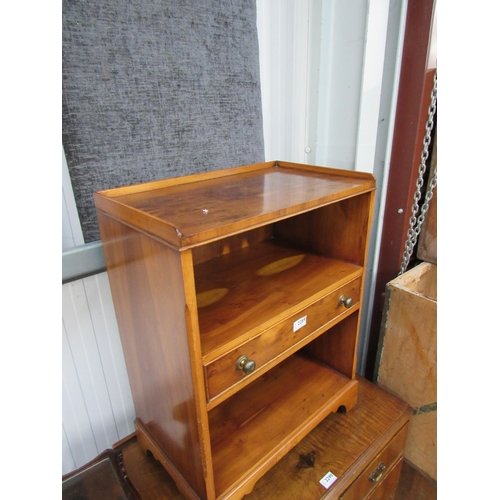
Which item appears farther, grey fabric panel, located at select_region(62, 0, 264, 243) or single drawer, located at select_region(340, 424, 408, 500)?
single drawer, located at select_region(340, 424, 408, 500)

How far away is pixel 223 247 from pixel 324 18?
81 centimetres

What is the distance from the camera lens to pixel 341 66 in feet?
3.87

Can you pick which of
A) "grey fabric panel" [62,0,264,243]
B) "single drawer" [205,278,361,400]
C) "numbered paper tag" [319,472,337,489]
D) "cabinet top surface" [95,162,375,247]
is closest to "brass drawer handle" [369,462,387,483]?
"numbered paper tag" [319,472,337,489]

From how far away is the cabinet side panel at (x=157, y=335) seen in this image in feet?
2.02

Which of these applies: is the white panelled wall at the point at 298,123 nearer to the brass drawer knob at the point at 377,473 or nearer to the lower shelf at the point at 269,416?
the lower shelf at the point at 269,416

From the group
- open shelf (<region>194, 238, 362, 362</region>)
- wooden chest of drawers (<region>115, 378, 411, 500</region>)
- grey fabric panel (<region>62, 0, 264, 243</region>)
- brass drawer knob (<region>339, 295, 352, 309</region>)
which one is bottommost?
wooden chest of drawers (<region>115, 378, 411, 500</region>)

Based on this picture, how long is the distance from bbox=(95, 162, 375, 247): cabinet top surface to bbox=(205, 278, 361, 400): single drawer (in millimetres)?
242

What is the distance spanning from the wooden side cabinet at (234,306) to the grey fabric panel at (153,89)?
3.9 inches

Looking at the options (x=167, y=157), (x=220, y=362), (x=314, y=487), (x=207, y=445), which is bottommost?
(x=314, y=487)

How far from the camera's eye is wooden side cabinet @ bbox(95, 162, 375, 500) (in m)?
0.63

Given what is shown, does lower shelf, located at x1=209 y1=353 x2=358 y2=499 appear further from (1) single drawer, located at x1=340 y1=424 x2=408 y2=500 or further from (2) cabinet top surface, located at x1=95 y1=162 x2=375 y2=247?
(2) cabinet top surface, located at x1=95 y1=162 x2=375 y2=247
